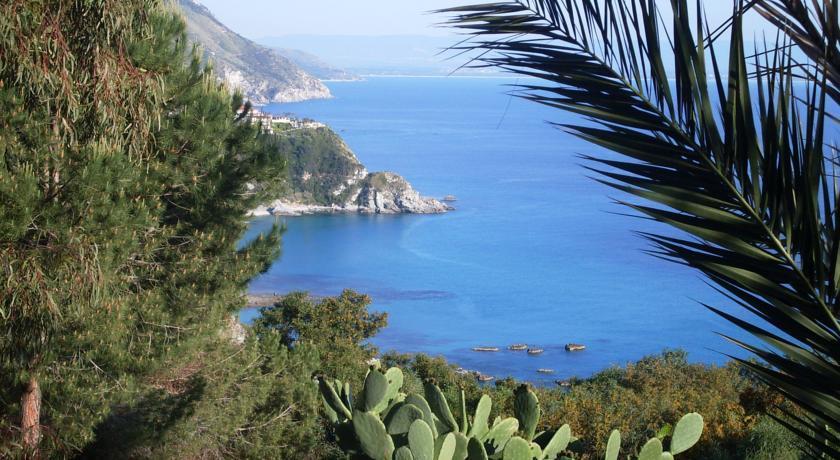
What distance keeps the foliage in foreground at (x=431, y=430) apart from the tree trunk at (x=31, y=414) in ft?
12.1

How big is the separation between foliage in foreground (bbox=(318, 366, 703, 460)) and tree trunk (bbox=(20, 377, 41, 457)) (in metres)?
3.70

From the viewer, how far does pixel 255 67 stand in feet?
331

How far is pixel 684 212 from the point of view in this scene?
0.96 meters

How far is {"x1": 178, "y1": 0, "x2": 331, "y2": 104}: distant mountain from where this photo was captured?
93.4 meters

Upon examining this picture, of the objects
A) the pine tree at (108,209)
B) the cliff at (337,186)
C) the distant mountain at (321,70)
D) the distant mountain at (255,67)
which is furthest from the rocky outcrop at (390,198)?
the distant mountain at (321,70)

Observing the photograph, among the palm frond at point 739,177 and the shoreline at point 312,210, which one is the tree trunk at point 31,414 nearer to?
the palm frond at point 739,177

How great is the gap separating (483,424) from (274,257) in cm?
469

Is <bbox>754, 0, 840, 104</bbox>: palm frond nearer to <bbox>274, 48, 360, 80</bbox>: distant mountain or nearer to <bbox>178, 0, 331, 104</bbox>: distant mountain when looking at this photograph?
<bbox>178, 0, 331, 104</bbox>: distant mountain

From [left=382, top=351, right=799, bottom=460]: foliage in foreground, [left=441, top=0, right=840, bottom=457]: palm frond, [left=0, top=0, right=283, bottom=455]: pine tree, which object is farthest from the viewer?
[left=382, top=351, right=799, bottom=460]: foliage in foreground

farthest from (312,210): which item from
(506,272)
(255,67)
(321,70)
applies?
(321,70)

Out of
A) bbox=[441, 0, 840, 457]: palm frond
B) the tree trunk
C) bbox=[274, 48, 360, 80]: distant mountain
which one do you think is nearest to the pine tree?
the tree trunk

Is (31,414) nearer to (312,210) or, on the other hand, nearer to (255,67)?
(312,210)

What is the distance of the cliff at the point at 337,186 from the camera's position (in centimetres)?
5375

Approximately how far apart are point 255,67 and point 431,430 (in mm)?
103698
